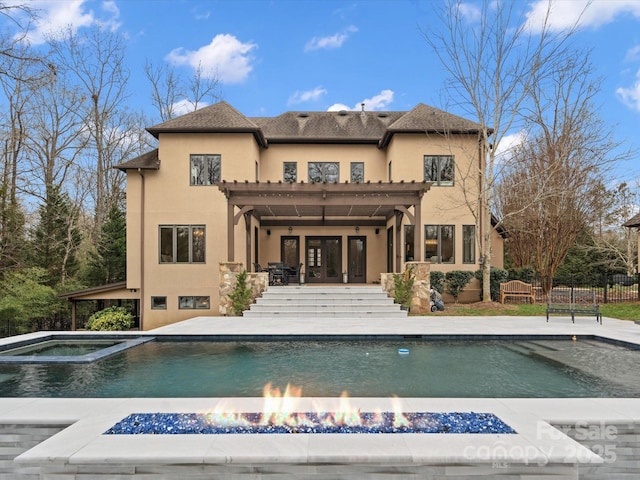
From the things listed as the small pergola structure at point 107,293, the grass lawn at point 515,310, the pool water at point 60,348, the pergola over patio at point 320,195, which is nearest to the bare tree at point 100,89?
the small pergola structure at point 107,293

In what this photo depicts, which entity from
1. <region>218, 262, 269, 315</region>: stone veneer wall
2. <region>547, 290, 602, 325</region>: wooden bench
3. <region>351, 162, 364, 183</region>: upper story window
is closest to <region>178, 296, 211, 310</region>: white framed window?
<region>218, 262, 269, 315</region>: stone veneer wall

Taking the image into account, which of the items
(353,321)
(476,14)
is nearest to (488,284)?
(353,321)

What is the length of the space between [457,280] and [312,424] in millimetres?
12955

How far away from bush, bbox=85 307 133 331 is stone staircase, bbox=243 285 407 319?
629cm

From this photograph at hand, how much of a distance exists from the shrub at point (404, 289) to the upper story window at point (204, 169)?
8.39 meters

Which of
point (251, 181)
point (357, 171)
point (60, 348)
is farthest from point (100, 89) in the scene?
point (60, 348)

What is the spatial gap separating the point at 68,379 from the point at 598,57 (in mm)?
21728

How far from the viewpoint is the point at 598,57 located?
16578 millimetres

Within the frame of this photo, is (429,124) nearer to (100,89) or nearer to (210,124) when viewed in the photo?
(210,124)

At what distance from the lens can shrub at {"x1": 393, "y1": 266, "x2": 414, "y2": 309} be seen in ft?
40.9

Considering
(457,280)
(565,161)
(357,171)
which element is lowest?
(457,280)

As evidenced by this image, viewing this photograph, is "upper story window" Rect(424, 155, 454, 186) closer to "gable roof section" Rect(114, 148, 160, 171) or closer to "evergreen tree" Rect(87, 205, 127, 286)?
"gable roof section" Rect(114, 148, 160, 171)

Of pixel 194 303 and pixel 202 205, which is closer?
pixel 194 303

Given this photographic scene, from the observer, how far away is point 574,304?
39.4 ft
